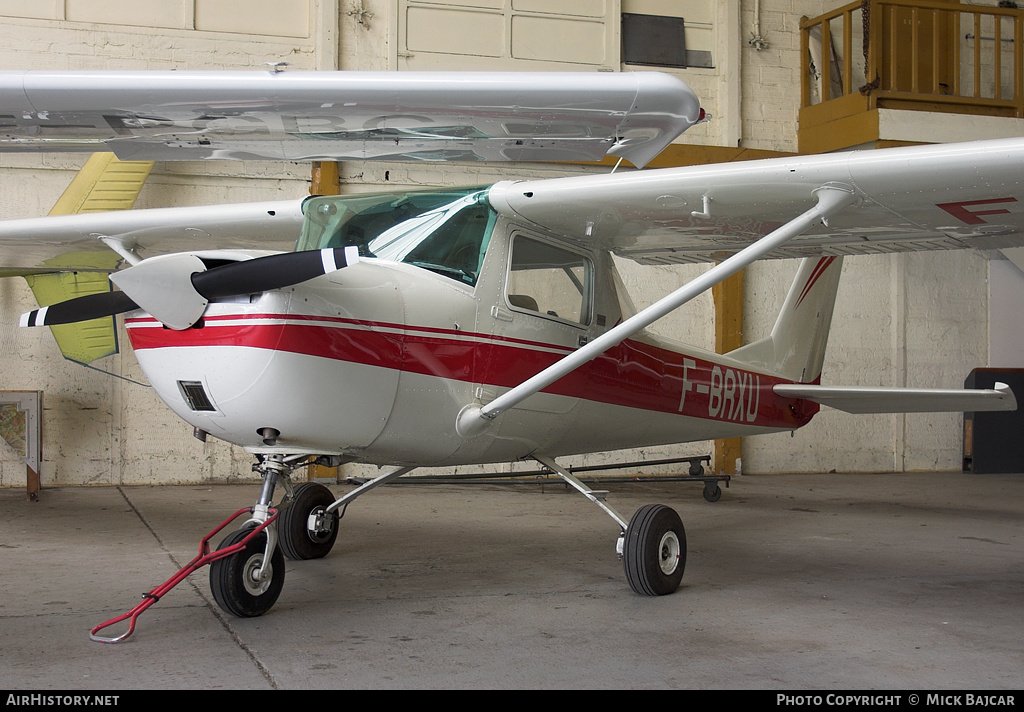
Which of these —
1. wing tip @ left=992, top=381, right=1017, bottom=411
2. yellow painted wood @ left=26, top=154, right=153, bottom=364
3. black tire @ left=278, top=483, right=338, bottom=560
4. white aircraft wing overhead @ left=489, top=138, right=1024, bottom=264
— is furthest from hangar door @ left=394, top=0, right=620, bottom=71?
wing tip @ left=992, top=381, right=1017, bottom=411

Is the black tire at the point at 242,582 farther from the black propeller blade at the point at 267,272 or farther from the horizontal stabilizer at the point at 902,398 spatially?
the horizontal stabilizer at the point at 902,398

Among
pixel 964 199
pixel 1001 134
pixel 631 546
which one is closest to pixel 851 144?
pixel 1001 134

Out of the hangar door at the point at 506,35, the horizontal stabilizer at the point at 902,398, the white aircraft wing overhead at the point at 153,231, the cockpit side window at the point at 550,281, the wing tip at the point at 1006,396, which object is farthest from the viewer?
the hangar door at the point at 506,35

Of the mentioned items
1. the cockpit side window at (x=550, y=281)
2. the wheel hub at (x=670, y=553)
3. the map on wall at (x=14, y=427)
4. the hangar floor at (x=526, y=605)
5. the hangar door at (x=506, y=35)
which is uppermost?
the hangar door at (x=506, y=35)

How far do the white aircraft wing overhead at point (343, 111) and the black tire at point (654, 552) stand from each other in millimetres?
1821

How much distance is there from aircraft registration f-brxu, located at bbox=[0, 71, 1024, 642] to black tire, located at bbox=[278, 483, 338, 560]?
2 cm

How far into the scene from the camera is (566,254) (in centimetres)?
480

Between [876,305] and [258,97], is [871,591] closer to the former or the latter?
[258,97]

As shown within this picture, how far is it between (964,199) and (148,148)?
3786 millimetres

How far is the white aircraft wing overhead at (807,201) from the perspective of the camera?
12.3 ft

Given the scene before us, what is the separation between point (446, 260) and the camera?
4.12m

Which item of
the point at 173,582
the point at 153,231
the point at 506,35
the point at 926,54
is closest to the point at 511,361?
the point at 173,582

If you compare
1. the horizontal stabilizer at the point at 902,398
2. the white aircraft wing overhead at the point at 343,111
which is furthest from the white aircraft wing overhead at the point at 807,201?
the horizontal stabilizer at the point at 902,398

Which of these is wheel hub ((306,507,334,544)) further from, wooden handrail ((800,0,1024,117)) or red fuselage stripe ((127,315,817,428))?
wooden handrail ((800,0,1024,117))
